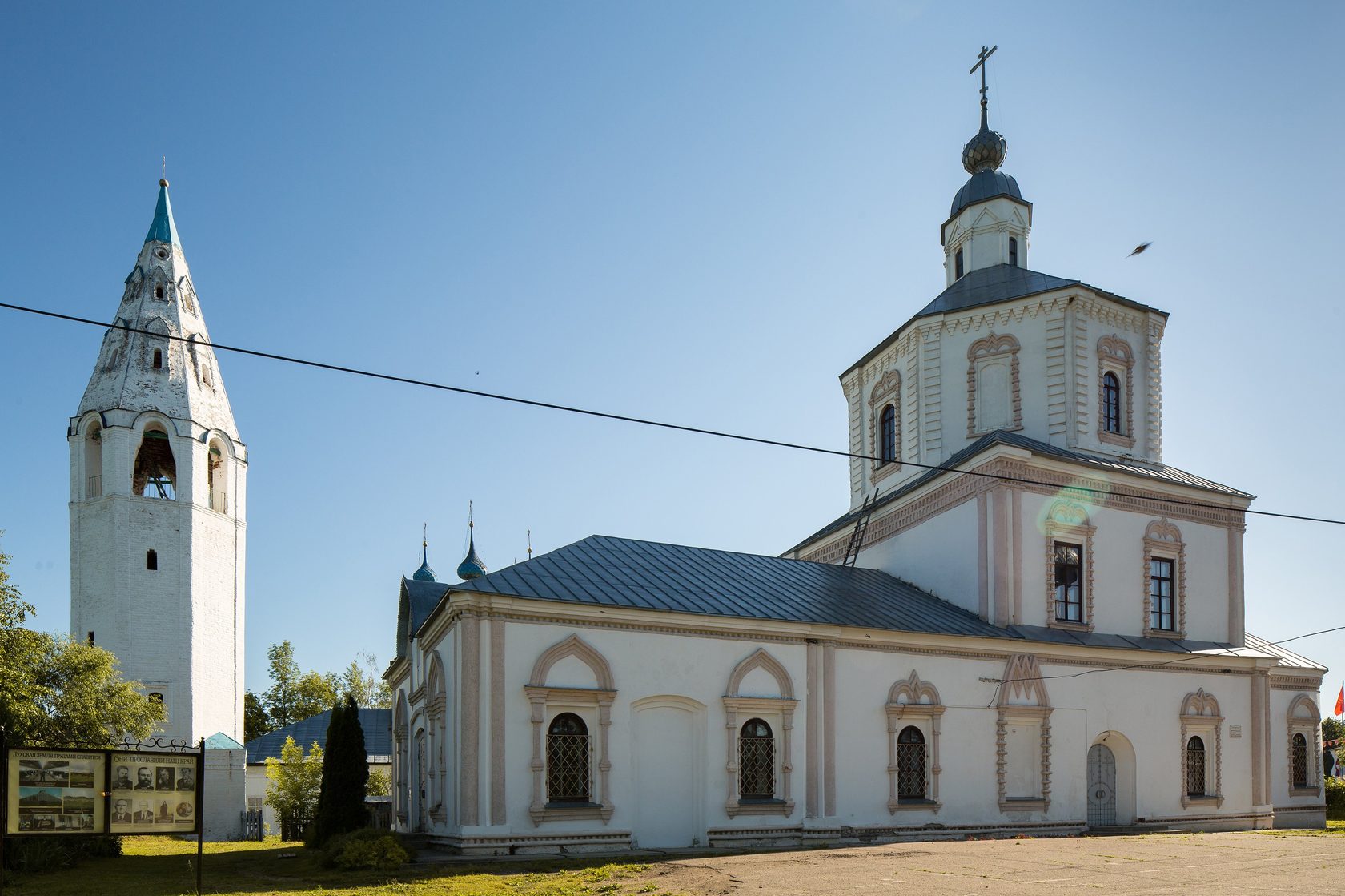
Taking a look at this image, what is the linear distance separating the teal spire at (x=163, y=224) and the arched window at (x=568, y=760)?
2751cm

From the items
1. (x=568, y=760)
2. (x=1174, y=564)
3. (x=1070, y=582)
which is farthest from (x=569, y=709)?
(x=1174, y=564)

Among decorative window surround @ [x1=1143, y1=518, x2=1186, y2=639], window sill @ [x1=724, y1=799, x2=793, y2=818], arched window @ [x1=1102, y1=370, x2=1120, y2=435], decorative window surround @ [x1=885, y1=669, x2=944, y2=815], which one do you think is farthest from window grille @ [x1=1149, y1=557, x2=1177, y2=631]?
window sill @ [x1=724, y1=799, x2=793, y2=818]

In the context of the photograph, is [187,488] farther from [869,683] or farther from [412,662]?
[869,683]

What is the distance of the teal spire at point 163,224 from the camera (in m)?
36.3

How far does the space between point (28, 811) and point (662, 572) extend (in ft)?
39.2

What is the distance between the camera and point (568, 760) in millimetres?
17266

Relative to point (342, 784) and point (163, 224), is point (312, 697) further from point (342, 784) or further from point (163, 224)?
point (342, 784)

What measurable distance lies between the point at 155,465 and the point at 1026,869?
31900 mm

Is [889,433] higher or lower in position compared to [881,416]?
lower

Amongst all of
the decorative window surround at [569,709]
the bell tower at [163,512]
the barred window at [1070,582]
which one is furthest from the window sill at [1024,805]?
the bell tower at [163,512]

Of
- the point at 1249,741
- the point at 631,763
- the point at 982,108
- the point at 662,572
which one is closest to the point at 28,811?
the point at 631,763

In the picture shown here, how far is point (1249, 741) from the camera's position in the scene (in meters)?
23.9

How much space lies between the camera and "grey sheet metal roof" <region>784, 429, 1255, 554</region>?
73.9 feet

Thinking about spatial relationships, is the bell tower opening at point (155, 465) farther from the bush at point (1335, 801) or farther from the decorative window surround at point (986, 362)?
the bush at point (1335, 801)
